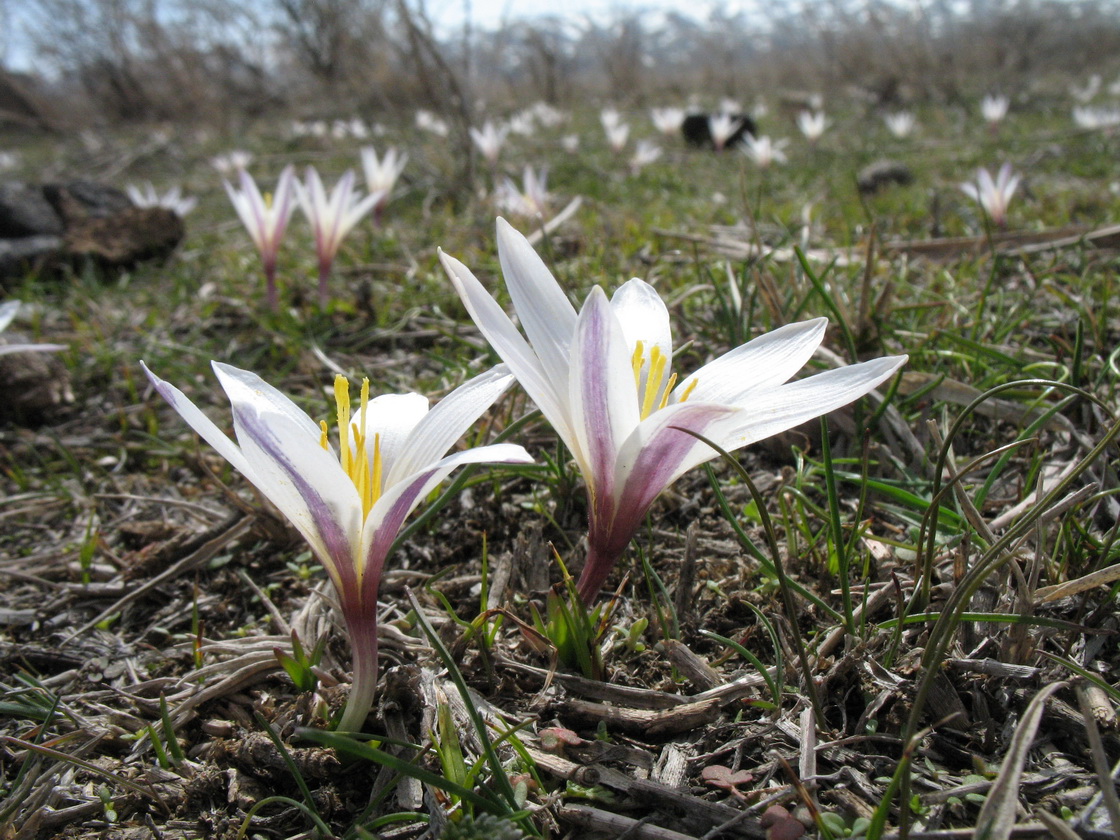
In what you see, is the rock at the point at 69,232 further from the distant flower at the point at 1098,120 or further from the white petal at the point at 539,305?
the distant flower at the point at 1098,120

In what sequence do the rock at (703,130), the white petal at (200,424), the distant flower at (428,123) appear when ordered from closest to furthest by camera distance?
the white petal at (200,424)
the distant flower at (428,123)
the rock at (703,130)

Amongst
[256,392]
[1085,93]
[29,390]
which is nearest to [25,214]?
[29,390]

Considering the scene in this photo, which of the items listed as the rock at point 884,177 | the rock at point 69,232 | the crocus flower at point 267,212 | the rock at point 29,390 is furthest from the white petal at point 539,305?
the rock at point 884,177

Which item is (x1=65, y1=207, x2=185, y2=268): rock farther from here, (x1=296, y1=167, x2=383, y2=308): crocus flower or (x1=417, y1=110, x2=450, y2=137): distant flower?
(x1=417, y1=110, x2=450, y2=137): distant flower

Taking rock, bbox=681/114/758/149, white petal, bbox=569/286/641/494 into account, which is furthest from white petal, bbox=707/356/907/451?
rock, bbox=681/114/758/149

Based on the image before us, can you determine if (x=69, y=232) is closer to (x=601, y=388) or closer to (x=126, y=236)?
(x=126, y=236)
